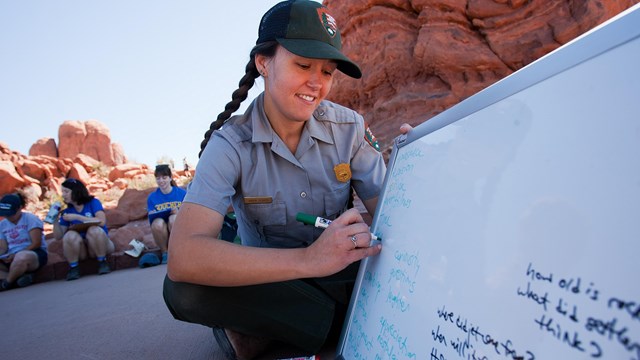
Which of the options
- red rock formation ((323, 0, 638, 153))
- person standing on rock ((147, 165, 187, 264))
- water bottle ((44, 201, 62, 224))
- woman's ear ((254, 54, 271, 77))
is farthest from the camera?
person standing on rock ((147, 165, 187, 264))

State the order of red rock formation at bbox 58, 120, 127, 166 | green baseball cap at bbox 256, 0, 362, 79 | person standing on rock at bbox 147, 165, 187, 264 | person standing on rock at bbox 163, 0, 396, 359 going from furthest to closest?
red rock formation at bbox 58, 120, 127, 166
person standing on rock at bbox 147, 165, 187, 264
green baseball cap at bbox 256, 0, 362, 79
person standing on rock at bbox 163, 0, 396, 359

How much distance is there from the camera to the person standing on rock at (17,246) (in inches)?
214

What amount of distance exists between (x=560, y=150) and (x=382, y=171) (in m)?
1.25

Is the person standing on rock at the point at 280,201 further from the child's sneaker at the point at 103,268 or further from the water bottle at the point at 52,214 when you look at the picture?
the child's sneaker at the point at 103,268

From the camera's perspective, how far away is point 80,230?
18.7 ft

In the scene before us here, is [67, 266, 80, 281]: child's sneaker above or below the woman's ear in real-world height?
below

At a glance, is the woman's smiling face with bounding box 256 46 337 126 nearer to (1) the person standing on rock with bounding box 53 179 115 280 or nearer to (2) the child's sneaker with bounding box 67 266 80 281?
(1) the person standing on rock with bounding box 53 179 115 280

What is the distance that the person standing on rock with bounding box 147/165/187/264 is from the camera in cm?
589

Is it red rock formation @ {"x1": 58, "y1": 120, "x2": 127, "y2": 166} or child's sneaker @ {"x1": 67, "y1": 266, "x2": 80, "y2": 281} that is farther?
red rock formation @ {"x1": 58, "y1": 120, "x2": 127, "y2": 166}

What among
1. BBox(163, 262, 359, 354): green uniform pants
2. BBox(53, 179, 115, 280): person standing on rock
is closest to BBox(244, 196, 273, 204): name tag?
BBox(163, 262, 359, 354): green uniform pants

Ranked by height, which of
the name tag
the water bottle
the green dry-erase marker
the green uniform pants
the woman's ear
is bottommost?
the water bottle

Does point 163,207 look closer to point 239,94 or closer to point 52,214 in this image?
point 52,214

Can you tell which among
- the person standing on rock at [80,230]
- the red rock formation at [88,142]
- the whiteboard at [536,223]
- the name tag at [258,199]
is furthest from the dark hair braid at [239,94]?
the red rock formation at [88,142]

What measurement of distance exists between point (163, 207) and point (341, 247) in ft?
18.0
